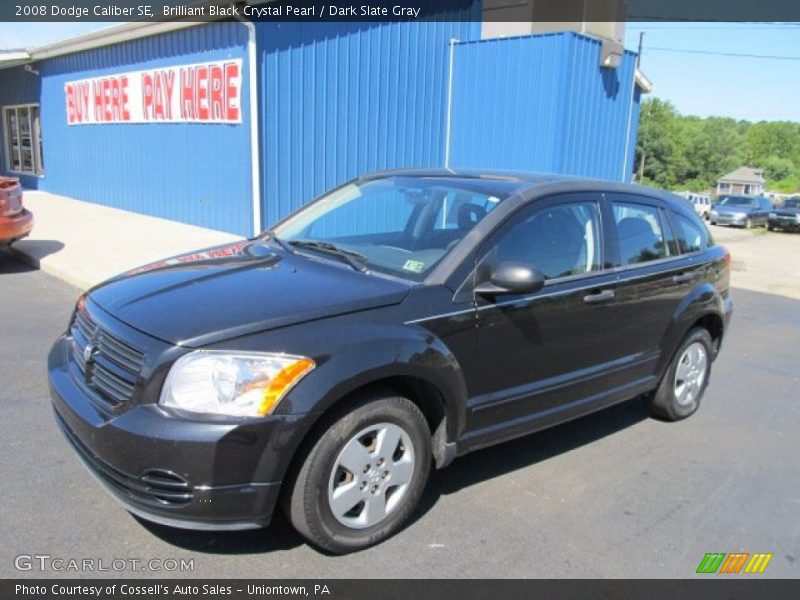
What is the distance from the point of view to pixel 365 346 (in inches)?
114

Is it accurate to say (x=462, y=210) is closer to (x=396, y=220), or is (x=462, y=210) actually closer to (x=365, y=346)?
(x=396, y=220)

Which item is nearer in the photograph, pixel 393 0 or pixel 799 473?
pixel 799 473

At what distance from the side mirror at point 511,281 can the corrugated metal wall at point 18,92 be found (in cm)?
1890

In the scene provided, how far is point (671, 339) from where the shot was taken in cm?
454

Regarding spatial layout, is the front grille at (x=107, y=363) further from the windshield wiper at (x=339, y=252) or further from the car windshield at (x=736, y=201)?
the car windshield at (x=736, y=201)

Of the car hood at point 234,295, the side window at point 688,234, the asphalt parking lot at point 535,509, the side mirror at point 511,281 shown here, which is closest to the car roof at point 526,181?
the side window at point 688,234

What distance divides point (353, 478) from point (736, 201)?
37597mm

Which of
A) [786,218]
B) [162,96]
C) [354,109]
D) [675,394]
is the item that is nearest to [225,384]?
[675,394]

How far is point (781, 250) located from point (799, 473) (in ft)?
66.0

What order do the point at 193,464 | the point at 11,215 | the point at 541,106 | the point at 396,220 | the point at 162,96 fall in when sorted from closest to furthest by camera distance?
the point at 193,464
the point at 396,220
the point at 11,215
the point at 541,106
the point at 162,96

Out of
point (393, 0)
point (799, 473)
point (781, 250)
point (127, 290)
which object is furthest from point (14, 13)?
Answer: point (781, 250)

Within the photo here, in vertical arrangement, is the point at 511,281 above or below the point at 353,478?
above

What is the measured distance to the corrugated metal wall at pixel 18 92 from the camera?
19156 mm

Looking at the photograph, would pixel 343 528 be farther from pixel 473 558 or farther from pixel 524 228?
pixel 524 228
